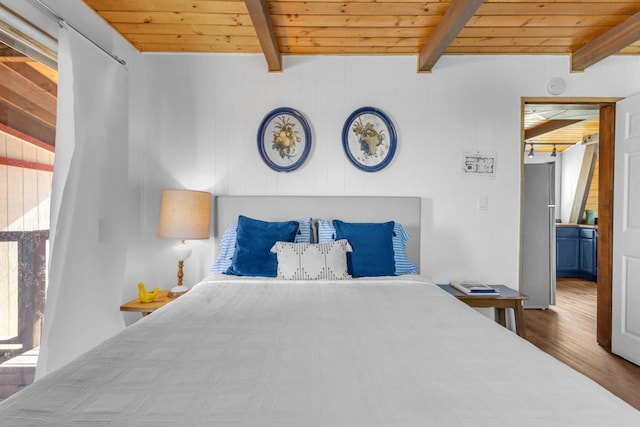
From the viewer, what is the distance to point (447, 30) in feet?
7.95

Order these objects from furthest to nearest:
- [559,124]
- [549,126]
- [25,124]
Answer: [549,126], [559,124], [25,124]

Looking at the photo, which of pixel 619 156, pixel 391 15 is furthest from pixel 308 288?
pixel 619 156

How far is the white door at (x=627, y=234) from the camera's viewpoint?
2842 mm

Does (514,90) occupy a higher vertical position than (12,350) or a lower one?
higher

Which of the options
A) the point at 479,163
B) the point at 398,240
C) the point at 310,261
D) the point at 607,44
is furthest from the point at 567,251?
the point at 310,261

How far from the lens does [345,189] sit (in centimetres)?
315

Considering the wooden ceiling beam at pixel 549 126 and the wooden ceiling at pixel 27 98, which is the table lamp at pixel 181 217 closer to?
the wooden ceiling at pixel 27 98

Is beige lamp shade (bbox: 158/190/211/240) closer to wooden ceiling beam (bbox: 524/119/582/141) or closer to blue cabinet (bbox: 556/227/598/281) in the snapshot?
wooden ceiling beam (bbox: 524/119/582/141)

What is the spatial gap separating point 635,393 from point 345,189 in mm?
2239

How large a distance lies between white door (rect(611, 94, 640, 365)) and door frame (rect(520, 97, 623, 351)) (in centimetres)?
12

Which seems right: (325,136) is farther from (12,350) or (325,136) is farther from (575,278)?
(575,278)

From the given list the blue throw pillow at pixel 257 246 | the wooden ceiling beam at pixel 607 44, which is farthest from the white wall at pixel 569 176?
the blue throw pillow at pixel 257 246

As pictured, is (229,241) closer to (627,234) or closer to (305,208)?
(305,208)

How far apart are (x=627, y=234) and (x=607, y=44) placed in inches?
53.5
